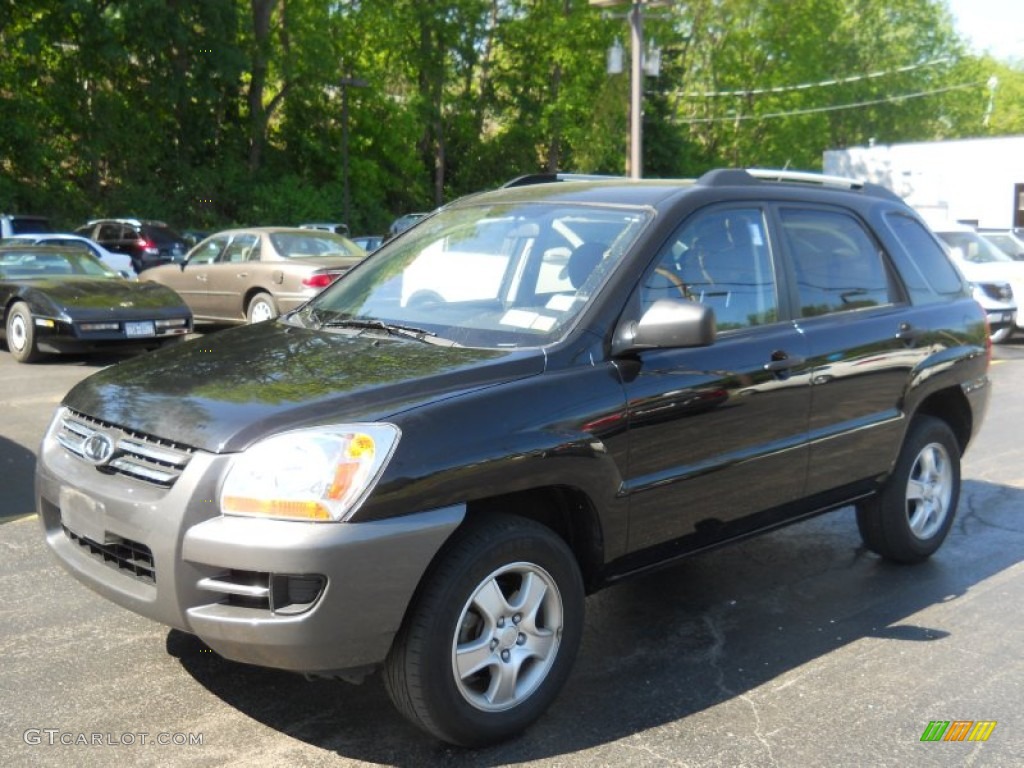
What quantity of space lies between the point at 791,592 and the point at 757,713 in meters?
1.36

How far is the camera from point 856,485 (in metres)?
4.88

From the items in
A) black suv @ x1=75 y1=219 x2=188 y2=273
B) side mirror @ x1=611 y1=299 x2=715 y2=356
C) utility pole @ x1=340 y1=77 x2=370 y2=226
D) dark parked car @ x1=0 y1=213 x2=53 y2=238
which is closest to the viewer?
side mirror @ x1=611 y1=299 x2=715 y2=356

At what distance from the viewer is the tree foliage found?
110 feet

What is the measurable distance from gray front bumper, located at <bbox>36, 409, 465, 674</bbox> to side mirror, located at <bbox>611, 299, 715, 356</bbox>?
0.94 meters

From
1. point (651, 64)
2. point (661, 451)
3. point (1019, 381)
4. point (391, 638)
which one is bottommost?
point (1019, 381)

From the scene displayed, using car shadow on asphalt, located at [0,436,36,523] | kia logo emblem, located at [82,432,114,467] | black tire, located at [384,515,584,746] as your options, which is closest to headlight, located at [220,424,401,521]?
black tire, located at [384,515,584,746]

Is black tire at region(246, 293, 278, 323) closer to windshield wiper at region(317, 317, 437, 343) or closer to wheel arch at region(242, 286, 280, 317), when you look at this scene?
wheel arch at region(242, 286, 280, 317)

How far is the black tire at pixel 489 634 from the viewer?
10.5 ft

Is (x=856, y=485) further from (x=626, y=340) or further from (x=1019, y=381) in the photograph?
(x=1019, y=381)

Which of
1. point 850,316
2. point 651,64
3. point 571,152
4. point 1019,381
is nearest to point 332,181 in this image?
point 571,152

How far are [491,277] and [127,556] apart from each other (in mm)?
1701

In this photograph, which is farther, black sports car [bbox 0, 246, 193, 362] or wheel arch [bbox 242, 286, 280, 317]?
wheel arch [bbox 242, 286, 280, 317]
